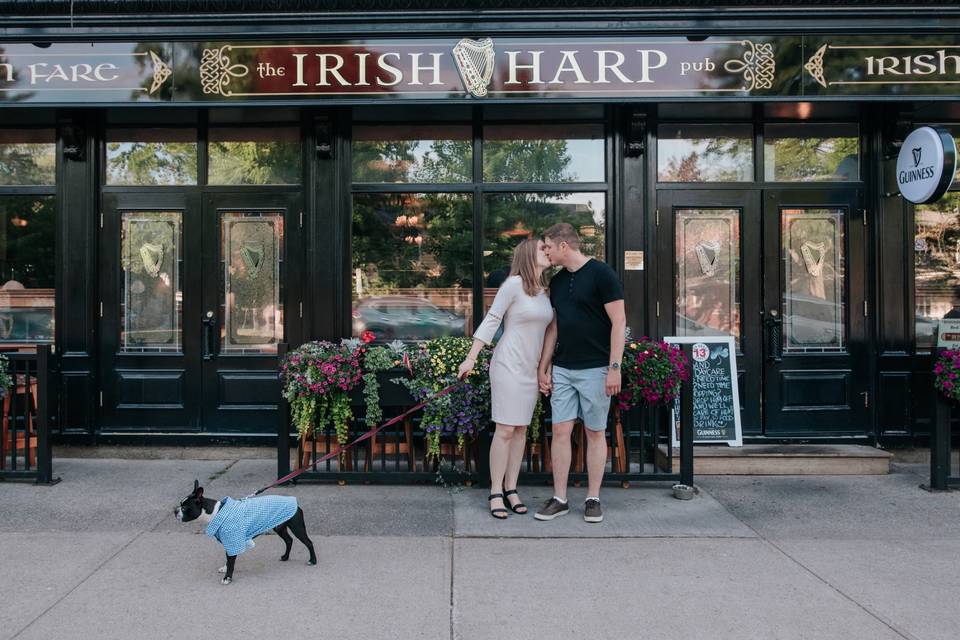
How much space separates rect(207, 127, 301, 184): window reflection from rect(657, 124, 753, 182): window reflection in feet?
11.9

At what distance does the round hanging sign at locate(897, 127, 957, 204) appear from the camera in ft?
18.9

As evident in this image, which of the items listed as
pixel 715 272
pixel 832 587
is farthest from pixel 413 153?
pixel 832 587

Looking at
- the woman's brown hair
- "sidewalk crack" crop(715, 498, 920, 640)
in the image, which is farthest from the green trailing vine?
"sidewalk crack" crop(715, 498, 920, 640)

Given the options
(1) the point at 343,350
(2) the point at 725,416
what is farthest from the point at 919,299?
(1) the point at 343,350

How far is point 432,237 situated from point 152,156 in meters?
2.93

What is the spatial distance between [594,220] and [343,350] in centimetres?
279

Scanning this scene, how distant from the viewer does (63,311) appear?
6.85 m

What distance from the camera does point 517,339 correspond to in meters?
4.89

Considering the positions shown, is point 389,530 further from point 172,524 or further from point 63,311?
point 63,311

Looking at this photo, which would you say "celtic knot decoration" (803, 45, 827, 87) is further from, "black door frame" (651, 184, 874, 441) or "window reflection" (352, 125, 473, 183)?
"window reflection" (352, 125, 473, 183)

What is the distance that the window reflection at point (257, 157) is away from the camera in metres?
6.98

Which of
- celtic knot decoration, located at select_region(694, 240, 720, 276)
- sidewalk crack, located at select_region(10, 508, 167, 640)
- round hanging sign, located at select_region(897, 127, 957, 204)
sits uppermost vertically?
round hanging sign, located at select_region(897, 127, 957, 204)

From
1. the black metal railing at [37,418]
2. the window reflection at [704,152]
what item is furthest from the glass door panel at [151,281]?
the window reflection at [704,152]

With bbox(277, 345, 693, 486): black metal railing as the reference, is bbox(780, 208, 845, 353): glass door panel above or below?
above
